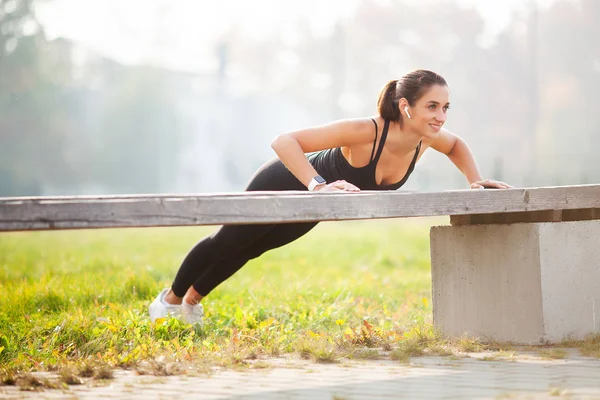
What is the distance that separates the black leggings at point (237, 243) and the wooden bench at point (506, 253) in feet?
3.03

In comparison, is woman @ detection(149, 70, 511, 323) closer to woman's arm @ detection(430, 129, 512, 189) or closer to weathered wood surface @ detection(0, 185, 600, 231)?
woman's arm @ detection(430, 129, 512, 189)

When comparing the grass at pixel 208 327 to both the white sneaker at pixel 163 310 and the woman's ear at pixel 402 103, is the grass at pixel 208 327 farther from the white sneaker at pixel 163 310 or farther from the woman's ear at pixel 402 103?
the woman's ear at pixel 402 103

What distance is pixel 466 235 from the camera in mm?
4871

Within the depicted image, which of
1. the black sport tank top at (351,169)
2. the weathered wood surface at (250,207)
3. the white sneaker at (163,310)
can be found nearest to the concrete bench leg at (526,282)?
the weathered wood surface at (250,207)

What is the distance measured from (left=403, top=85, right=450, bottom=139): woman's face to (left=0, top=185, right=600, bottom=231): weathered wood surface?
0.67 meters

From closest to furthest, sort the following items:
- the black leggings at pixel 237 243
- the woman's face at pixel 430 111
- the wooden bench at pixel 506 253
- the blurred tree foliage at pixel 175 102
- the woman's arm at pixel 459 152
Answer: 1. the wooden bench at pixel 506 253
2. the woman's face at pixel 430 111
3. the black leggings at pixel 237 243
4. the woman's arm at pixel 459 152
5. the blurred tree foliage at pixel 175 102

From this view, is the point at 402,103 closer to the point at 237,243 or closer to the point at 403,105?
the point at 403,105

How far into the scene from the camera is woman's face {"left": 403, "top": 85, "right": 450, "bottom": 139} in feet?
15.9

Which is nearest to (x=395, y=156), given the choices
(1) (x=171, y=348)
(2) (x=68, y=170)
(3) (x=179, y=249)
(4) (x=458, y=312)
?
(4) (x=458, y=312)

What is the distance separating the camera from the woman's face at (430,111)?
4852 millimetres

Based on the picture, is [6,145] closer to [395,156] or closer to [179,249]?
[179,249]

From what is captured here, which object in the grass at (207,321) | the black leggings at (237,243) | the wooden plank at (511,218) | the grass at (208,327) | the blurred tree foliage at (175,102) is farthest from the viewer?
the blurred tree foliage at (175,102)

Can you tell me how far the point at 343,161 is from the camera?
201 inches

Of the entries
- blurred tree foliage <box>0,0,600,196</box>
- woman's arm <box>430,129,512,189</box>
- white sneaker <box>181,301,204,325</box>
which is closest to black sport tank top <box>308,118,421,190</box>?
woman's arm <box>430,129,512,189</box>
